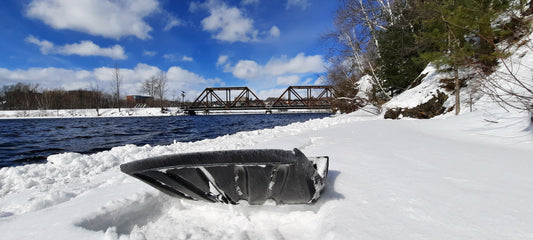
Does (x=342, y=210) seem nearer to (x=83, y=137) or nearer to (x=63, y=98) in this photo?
(x=83, y=137)

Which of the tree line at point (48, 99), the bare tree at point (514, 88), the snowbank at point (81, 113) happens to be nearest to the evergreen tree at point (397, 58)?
the bare tree at point (514, 88)

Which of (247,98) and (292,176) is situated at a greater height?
(247,98)

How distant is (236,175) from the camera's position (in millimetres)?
1277

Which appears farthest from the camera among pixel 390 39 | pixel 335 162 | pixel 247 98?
pixel 247 98

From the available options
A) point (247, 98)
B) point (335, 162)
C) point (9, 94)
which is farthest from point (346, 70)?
point (9, 94)

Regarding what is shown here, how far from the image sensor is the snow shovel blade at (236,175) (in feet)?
3.89

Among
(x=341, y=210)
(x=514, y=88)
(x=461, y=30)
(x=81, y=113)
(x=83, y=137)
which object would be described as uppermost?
(x=461, y=30)

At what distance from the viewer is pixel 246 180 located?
51.5 inches

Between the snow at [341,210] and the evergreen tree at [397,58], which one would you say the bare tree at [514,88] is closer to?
the snow at [341,210]

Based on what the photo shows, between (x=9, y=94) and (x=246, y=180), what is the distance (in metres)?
86.5

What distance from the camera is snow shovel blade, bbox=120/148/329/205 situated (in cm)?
119

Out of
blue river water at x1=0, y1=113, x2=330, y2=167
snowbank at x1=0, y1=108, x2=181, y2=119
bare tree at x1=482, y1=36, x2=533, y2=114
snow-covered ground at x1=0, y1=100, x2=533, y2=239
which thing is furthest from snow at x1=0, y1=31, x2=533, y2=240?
snowbank at x1=0, y1=108, x2=181, y2=119

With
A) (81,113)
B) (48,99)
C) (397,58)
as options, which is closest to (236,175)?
(397,58)

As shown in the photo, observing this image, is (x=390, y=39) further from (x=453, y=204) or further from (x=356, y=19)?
(x=453, y=204)
